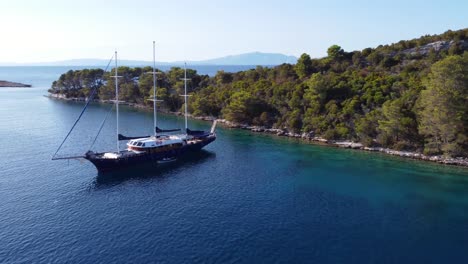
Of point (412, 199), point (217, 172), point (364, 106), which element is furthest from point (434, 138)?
point (217, 172)

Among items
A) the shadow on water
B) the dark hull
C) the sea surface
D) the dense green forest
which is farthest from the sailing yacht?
the dense green forest

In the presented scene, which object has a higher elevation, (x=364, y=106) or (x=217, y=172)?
(x=364, y=106)

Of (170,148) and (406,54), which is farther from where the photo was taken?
(406,54)

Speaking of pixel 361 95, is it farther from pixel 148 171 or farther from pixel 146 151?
pixel 148 171

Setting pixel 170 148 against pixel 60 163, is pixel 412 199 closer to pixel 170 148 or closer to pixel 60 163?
pixel 170 148

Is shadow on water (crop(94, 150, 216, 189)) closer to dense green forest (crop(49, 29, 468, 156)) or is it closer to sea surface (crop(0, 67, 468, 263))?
sea surface (crop(0, 67, 468, 263))

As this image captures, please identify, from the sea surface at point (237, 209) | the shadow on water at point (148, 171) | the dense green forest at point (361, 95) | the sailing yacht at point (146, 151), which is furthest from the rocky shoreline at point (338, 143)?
the shadow on water at point (148, 171)

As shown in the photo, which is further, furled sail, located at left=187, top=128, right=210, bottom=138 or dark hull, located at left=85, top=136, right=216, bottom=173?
furled sail, located at left=187, top=128, right=210, bottom=138

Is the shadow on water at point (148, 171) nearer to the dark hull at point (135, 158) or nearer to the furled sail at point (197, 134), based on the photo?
the dark hull at point (135, 158)
